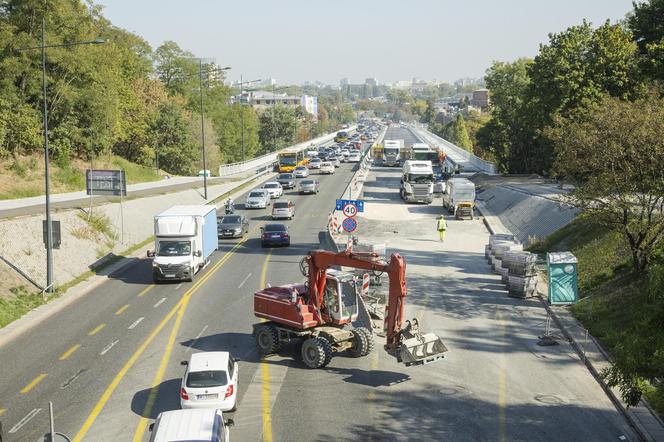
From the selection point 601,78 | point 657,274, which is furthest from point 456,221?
point 657,274

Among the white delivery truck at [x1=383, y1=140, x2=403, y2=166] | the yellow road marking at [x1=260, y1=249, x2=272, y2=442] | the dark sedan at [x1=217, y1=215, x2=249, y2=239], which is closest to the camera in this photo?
the yellow road marking at [x1=260, y1=249, x2=272, y2=442]

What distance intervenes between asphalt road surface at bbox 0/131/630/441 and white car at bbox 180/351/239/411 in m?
0.69

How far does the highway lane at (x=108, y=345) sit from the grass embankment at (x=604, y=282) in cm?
1238

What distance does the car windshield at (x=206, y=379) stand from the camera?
60.6ft

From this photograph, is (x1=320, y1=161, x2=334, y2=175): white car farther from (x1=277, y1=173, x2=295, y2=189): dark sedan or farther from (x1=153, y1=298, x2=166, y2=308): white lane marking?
(x1=153, y1=298, x2=166, y2=308): white lane marking

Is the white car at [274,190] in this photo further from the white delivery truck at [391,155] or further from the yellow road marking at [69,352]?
the yellow road marking at [69,352]

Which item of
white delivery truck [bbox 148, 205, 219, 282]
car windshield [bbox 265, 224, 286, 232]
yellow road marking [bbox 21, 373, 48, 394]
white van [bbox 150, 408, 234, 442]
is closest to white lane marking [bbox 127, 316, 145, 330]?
yellow road marking [bbox 21, 373, 48, 394]

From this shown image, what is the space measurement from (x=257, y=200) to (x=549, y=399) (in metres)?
44.9

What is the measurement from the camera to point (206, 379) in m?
18.6

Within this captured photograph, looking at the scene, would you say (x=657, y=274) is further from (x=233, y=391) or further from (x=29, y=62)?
(x=29, y=62)

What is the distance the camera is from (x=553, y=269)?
95.9 feet

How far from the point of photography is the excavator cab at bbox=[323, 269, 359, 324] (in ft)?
76.0

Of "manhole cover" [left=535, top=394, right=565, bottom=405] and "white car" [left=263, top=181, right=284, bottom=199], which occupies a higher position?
"white car" [left=263, top=181, right=284, bottom=199]

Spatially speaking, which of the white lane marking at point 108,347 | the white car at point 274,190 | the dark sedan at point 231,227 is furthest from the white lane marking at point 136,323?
the white car at point 274,190
